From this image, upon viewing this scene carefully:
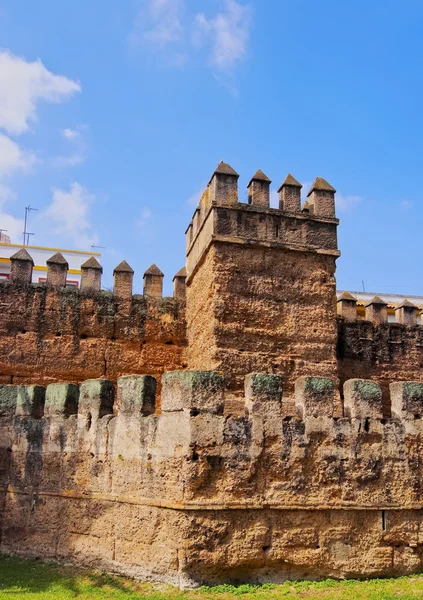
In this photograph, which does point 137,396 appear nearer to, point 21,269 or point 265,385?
point 265,385

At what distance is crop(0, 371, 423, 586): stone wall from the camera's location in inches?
289

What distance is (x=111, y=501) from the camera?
26.3 feet

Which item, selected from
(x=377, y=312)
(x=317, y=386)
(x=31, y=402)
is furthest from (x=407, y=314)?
(x=31, y=402)

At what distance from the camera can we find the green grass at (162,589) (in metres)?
6.92

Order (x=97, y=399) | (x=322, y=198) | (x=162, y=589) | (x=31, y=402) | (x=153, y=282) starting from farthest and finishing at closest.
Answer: (x=153, y=282) → (x=322, y=198) → (x=31, y=402) → (x=97, y=399) → (x=162, y=589)

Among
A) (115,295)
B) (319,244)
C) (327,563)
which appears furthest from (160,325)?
(327,563)

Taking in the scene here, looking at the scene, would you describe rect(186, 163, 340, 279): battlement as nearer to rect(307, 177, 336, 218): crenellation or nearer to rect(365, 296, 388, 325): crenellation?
rect(307, 177, 336, 218): crenellation

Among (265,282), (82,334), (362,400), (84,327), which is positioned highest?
(265,282)

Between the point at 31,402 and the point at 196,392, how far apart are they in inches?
116

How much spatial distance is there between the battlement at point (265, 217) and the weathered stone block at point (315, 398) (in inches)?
166

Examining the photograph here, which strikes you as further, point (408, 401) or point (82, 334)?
point (82, 334)

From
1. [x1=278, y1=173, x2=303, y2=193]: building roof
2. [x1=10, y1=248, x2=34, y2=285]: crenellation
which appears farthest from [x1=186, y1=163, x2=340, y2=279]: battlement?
[x1=10, y1=248, x2=34, y2=285]: crenellation

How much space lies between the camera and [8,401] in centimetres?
938

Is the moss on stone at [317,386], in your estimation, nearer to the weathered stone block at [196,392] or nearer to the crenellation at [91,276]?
the weathered stone block at [196,392]
